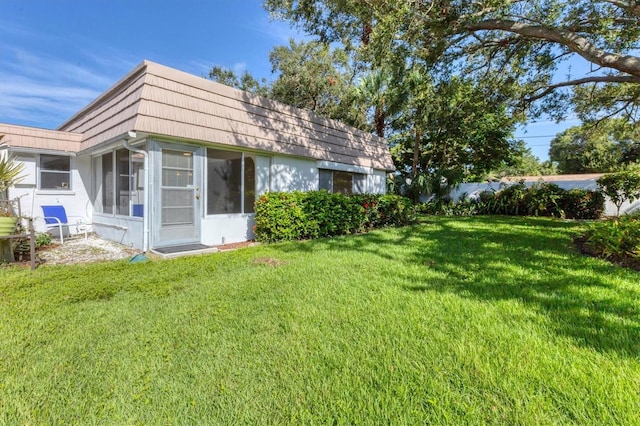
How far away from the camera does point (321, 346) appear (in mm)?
2408

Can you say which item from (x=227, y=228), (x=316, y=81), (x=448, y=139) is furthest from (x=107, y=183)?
(x=448, y=139)

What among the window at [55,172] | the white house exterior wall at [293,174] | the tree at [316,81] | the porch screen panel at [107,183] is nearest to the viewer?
the porch screen panel at [107,183]

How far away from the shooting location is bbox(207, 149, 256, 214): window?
22.6ft

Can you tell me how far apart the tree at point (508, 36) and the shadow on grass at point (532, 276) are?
4191 millimetres

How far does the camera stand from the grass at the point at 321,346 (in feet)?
5.79

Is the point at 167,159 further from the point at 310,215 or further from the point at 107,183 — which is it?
the point at 310,215

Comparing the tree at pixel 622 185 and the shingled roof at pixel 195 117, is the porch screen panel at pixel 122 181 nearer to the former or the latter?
the shingled roof at pixel 195 117

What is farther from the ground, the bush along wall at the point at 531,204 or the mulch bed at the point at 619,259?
the bush along wall at the point at 531,204

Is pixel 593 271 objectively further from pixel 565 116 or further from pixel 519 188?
pixel 519 188

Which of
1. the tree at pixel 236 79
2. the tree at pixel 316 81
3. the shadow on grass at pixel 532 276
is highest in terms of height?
the tree at pixel 236 79

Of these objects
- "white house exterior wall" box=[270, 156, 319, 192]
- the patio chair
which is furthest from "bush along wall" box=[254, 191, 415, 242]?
the patio chair

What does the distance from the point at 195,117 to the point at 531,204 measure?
571 inches

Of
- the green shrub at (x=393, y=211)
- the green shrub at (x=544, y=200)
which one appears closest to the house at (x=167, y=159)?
the green shrub at (x=393, y=211)

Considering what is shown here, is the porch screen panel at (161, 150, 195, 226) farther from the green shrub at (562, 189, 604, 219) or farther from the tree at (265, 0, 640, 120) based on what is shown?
the green shrub at (562, 189, 604, 219)
